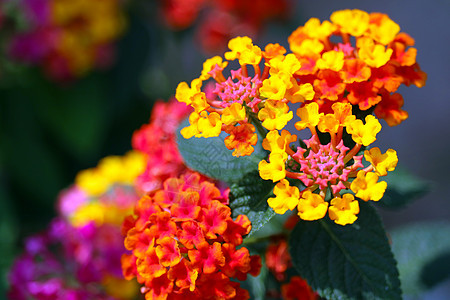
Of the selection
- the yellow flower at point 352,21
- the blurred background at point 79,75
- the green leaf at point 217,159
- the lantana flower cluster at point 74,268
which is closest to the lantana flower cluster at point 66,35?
the blurred background at point 79,75

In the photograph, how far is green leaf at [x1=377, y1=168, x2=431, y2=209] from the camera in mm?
851

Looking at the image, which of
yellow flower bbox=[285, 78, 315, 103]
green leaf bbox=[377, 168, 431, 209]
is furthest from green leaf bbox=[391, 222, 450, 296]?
yellow flower bbox=[285, 78, 315, 103]

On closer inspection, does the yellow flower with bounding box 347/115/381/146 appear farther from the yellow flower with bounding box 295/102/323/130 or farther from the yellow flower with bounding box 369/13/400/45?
the yellow flower with bounding box 369/13/400/45

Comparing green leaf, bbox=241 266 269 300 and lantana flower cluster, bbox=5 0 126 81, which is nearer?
green leaf, bbox=241 266 269 300

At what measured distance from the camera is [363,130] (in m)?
0.64

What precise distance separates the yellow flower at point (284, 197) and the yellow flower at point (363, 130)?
10cm

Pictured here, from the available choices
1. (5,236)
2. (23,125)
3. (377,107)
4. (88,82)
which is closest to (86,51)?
(88,82)

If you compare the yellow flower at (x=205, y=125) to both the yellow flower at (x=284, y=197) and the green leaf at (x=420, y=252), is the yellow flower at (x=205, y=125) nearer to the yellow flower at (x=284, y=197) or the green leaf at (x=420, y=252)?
the yellow flower at (x=284, y=197)

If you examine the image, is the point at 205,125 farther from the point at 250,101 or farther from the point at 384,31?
the point at 384,31

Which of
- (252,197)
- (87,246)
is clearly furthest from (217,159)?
(87,246)

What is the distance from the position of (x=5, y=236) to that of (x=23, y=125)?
574 millimetres

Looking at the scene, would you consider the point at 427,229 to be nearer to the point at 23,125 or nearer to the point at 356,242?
the point at 356,242

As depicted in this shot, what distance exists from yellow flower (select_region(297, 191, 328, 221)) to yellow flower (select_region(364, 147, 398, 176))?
8cm

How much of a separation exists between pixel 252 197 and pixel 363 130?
0.58ft
